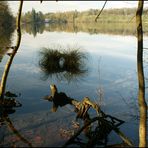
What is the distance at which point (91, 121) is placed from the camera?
11.1 m

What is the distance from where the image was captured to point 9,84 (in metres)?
20.8

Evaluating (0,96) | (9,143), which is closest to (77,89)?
(0,96)

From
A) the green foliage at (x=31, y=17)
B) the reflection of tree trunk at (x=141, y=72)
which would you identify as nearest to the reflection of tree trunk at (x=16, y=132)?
the reflection of tree trunk at (x=141, y=72)

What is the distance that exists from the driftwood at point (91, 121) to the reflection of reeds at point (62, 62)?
715 cm

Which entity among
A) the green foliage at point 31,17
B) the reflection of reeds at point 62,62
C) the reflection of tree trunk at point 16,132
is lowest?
the reflection of tree trunk at point 16,132

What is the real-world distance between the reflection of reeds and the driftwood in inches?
281

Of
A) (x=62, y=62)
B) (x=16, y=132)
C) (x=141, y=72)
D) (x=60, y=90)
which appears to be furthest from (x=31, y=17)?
(x=141, y=72)

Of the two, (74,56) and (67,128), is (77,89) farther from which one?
(67,128)

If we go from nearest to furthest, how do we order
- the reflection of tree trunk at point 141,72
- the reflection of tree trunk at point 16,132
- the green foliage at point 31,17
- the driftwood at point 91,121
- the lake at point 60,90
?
the reflection of tree trunk at point 141,72
the driftwood at point 91,121
the reflection of tree trunk at point 16,132
the lake at point 60,90
the green foliage at point 31,17

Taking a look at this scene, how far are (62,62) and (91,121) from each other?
14.6 m

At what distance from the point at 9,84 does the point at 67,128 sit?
29.5 feet

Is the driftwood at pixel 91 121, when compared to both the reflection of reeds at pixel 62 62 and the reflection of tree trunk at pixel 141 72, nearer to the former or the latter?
the reflection of tree trunk at pixel 141 72

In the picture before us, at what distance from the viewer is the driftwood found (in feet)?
36.0

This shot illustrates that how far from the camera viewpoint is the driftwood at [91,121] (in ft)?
36.0
